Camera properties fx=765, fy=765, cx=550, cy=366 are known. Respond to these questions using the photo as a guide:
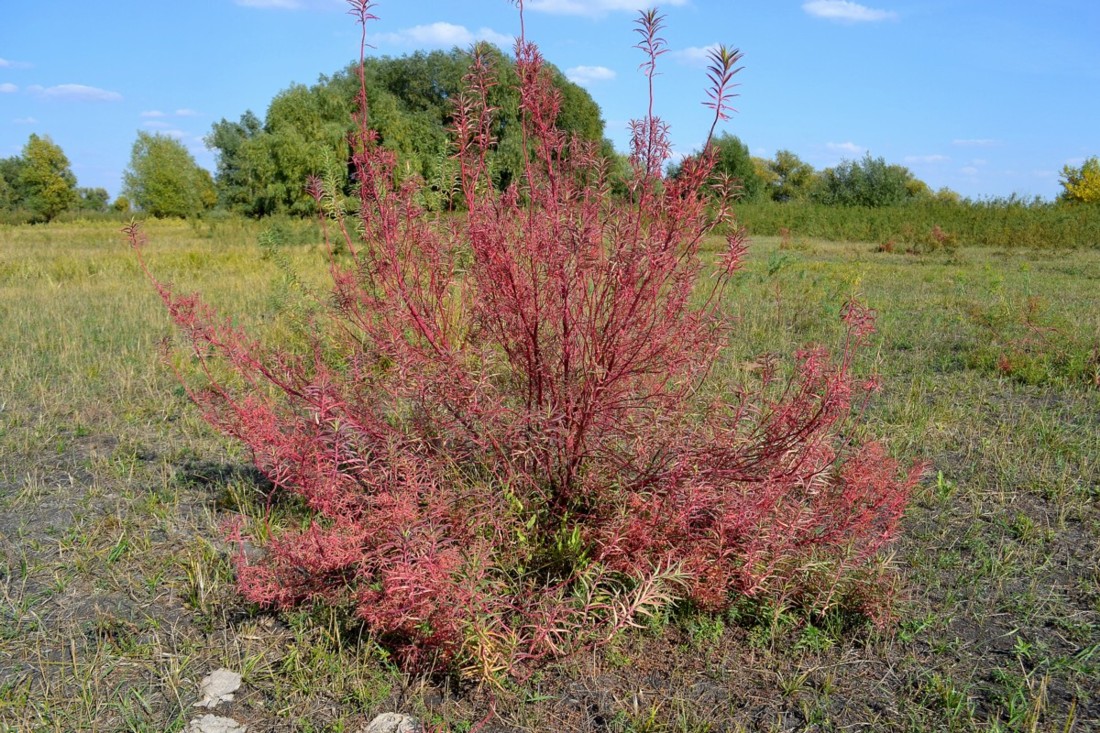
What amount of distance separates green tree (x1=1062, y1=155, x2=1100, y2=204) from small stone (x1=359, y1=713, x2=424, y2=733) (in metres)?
40.9

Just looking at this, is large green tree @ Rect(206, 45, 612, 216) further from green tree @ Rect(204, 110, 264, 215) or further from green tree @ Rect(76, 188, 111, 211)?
green tree @ Rect(76, 188, 111, 211)

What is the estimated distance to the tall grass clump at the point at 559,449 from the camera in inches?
93.4

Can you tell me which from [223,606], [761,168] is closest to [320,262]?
[223,606]

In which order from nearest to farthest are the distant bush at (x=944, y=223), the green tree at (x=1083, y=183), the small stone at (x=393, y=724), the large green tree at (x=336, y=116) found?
the small stone at (x=393, y=724) → the large green tree at (x=336, y=116) → the distant bush at (x=944, y=223) → the green tree at (x=1083, y=183)

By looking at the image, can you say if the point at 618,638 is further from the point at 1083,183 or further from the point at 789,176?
the point at 789,176

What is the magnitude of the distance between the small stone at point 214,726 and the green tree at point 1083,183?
1622 inches

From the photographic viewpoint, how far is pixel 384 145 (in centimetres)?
568

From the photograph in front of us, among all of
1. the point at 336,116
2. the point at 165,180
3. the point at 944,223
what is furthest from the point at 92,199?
the point at 944,223

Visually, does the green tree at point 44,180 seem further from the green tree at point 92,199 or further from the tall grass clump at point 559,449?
the tall grass clump at point 559,449

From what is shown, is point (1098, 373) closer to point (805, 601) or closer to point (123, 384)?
point (805, 601)

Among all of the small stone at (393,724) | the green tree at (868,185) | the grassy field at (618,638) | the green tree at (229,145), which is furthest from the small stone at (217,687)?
the green tree at (229,145)

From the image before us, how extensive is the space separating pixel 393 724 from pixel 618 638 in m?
0.76

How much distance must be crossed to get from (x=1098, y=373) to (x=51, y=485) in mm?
6469

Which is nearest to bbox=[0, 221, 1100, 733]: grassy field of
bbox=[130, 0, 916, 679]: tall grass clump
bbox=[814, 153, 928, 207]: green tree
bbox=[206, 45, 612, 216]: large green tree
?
bbox=[130, 0, 916, 679]: tall grass clump
